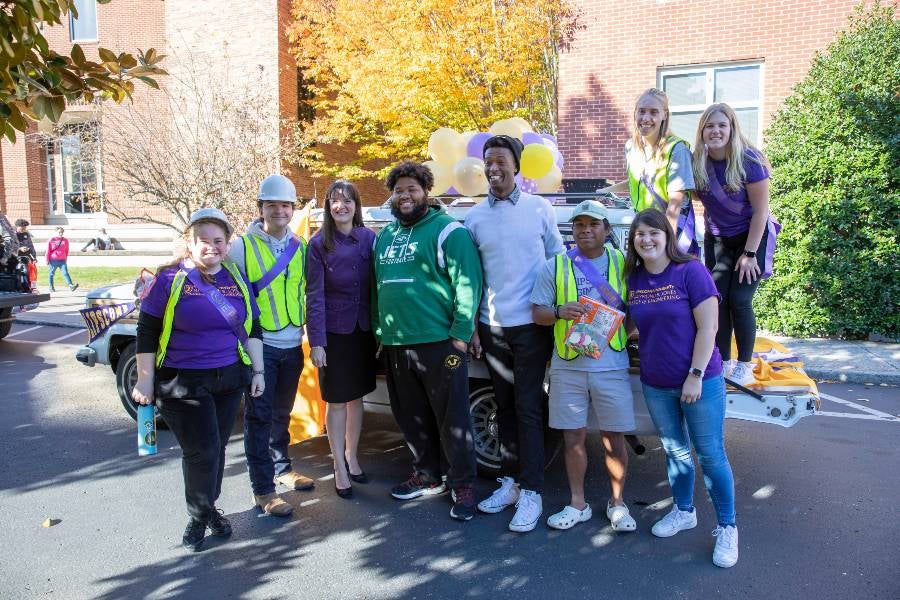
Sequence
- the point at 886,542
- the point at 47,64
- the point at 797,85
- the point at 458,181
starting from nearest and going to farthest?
the point at 47,64, the point at 886,542, the point at 458,181, the point at 797,85

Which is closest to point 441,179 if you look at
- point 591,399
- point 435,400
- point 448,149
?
point 448,149

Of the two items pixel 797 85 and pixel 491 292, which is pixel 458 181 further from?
pixel 797 85

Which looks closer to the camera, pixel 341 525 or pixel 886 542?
pixel 886 542

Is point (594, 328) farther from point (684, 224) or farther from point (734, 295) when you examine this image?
point (734, 295)

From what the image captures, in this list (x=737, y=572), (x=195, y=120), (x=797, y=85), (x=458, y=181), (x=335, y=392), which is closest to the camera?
(x=737, y=572)

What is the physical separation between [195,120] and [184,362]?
10936mm

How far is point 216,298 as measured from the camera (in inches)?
142

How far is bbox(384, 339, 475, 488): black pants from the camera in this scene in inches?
157

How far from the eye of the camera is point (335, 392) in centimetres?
435

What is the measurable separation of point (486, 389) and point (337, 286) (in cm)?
120

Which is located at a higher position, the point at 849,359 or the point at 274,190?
the point at 274,190

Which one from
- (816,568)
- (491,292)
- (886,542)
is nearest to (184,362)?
(491,292)

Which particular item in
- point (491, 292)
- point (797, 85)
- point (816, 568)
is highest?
point (797, 85)

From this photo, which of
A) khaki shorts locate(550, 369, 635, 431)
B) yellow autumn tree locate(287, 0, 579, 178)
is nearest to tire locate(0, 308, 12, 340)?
yellow autumn tree locate(287, 0, 579, 178)
